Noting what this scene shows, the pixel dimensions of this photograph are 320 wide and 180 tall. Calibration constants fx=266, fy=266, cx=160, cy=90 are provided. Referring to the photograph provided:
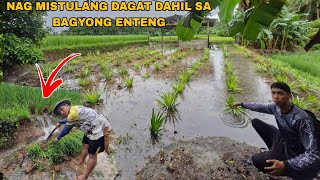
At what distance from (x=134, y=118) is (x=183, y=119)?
A: 3.08ft

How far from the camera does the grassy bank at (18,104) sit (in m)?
3.82

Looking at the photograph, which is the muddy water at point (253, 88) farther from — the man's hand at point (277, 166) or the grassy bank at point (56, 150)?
the grassy bank at point (56, 150)

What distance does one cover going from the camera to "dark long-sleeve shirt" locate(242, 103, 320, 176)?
86.4 inches

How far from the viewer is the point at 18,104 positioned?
169 inches

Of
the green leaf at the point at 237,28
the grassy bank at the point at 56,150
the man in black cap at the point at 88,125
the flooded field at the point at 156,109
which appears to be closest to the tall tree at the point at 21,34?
the flooded field at the point at 156,109

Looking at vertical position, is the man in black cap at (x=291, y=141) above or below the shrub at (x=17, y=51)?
below

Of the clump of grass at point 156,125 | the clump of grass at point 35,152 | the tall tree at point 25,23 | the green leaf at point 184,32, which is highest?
the tall tree at point 25,23

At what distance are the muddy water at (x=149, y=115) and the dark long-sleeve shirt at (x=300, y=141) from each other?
5.33ft

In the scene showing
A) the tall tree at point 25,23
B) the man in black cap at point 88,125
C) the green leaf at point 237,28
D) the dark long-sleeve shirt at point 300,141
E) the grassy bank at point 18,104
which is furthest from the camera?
the tall tree at point 25,23

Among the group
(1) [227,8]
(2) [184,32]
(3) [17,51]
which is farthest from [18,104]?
(1) [227,8]

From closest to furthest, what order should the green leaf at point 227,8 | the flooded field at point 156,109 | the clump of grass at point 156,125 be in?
the green leaf at point 227,8
the flooded field at point 156,109
the clump of grass at point 156,125

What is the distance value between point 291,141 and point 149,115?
122 inches

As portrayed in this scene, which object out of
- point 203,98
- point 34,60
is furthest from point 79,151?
point 34,60

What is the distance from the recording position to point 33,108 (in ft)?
14.6
